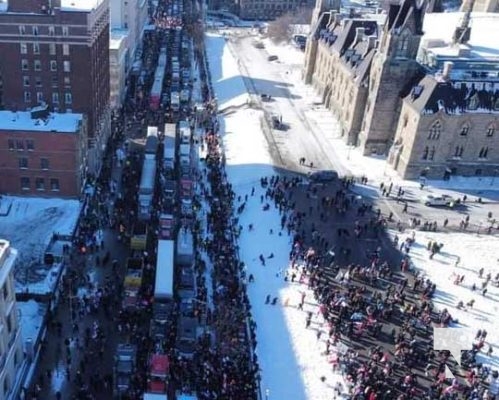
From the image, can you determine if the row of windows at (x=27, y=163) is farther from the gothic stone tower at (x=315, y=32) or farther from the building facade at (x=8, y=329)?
the gothic stone tower at (x=315, y=32)

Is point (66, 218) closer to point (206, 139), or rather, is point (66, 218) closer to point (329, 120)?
point (206, 139)

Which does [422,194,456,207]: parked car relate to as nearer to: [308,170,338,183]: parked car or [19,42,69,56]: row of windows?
[308,170,338,183]: parked car

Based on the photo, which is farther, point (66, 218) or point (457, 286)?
point (66, 218)

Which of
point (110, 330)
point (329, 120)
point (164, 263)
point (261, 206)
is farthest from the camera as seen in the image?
point (329, 120)

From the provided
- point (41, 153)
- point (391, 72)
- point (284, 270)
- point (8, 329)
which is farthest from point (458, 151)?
point (8, 329)

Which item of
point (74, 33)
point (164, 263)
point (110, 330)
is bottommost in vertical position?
point (110, 330)

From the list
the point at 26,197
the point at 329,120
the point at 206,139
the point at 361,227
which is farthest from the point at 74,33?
the point at 329,120
